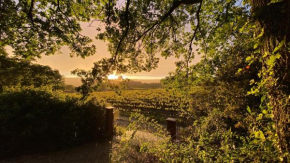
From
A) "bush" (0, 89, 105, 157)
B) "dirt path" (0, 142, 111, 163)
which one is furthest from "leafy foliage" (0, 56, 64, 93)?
"dirt path" (0, 142, 111, 163)

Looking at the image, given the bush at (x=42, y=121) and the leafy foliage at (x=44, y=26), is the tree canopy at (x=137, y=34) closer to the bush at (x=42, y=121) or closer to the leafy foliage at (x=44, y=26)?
the leafy foliage at (x=44, y=26)

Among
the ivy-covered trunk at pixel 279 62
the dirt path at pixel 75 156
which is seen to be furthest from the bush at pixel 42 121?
the ivy-covered trunk at pixel 279 62

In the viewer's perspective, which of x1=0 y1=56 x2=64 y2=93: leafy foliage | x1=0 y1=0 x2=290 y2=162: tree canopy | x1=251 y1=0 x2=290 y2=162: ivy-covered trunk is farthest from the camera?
x1=0 y1=56 x2=64 y2=93: leafy foliage

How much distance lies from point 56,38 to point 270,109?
772 centimetres

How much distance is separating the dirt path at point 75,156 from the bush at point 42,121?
0.37 m

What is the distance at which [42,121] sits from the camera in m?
6.04

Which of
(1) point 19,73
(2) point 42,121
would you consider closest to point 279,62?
(2) point 42,121

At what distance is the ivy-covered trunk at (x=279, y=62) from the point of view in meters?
1.28

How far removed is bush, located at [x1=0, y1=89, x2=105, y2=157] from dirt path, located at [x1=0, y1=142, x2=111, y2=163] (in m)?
0.37

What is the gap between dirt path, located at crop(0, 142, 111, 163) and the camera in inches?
211

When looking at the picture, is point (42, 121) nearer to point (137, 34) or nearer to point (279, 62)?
point (137, 34)

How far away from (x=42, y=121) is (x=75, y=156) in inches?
81.9

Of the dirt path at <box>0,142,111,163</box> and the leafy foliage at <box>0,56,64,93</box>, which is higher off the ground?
the leafy foliage at <box>0,56,64,93</box>

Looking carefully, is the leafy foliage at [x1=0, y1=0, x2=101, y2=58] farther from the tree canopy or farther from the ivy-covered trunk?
the ivy-covered trunk
